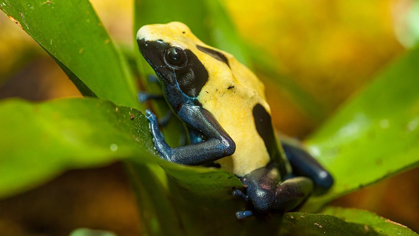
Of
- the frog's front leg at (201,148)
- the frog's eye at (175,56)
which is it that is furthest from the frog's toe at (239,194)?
the frog's eye at (175,56)

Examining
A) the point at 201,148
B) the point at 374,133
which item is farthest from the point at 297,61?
the point at 201,148

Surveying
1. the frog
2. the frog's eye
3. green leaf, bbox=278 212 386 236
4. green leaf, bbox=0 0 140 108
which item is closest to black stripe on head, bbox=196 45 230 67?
the frog

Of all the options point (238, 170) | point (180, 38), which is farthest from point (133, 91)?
point (238, 170)

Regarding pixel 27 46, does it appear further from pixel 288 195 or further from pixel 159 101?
pixel 288 195

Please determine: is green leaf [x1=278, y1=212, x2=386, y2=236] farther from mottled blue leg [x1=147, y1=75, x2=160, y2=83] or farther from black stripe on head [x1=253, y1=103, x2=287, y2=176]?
mottled blue leg [x1=147, y1=75, x2=160, y2=83]

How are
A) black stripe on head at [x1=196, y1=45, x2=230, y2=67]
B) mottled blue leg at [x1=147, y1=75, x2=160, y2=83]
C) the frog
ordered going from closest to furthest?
the frog < black stripe on head at [x1=196, y1=45, x2=230, y2=67] < mottled blue leg at [x1=147, y1=75, x2=160, y2=83]

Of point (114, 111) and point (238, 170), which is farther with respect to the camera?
point (238, 170)
